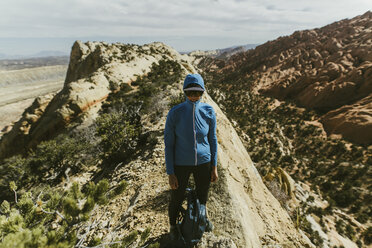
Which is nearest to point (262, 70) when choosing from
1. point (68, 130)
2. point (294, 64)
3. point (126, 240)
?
point (294, 64)

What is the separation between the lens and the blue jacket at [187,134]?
8.24 feet

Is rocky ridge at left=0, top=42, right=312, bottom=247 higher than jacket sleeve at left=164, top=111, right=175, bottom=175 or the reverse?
the reverse

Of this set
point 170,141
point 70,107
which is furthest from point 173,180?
point 70,107

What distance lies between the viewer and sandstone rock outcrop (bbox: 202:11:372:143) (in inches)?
1645

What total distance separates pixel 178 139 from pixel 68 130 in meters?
12.9

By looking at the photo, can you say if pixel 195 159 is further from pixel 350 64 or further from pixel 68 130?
pixel 350 64

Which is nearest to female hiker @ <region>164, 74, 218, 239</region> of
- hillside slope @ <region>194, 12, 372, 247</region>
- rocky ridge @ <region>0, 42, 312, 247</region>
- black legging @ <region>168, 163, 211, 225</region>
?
black legging @ <region>168, 163, 211, 225</region>

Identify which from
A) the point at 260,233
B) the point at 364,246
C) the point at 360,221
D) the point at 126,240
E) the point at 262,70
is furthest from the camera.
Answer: the point at 262,70

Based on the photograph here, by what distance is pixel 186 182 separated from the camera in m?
2.74

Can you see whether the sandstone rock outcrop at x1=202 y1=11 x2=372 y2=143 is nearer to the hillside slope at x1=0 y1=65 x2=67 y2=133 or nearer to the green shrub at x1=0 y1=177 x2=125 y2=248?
the green shrub at x1=0 y1=177 x2=125 y2=248

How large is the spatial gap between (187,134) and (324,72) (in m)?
65.3

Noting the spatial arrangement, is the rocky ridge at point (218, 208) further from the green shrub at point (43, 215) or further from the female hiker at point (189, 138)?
the female hiker at point (189, 138)

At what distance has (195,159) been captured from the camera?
264 cm

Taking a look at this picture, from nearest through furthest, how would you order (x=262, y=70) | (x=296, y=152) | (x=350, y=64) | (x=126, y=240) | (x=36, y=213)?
(x=36, y=213)
(x=126, y=240)
(x=296, y=152)
(x=350, y=64)
(x=262, y=70)
